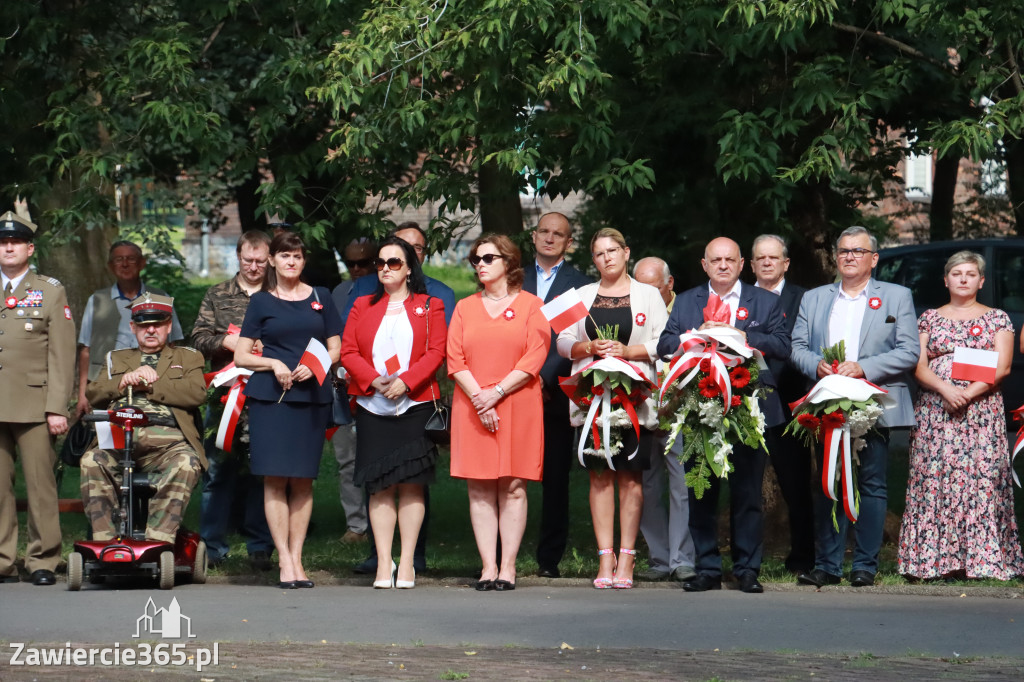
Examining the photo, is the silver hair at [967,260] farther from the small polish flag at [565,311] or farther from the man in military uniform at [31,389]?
the man in military uniform at [31,389]

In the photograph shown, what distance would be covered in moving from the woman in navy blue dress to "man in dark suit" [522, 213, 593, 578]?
142 centimetres

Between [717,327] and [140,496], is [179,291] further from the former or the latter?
[717,327]

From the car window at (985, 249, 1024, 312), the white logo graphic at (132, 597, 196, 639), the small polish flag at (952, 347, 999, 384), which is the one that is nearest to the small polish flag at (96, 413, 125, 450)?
the white logo graphic at (132, 597, 196, 639)

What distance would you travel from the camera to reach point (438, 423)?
32.0 feet

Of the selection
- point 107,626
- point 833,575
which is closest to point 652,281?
point 833,575

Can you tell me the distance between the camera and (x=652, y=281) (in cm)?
1076

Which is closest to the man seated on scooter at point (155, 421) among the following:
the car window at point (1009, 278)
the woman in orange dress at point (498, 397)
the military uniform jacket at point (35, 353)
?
the military uniform jacket at point (35, 353)

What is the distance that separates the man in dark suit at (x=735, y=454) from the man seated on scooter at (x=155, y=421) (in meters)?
2.99

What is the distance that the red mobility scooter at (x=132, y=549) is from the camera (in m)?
9.52

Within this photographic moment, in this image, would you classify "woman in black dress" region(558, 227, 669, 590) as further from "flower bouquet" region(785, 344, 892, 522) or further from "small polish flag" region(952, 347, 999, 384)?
"small polish flag" region(952, 347, 999, 384)

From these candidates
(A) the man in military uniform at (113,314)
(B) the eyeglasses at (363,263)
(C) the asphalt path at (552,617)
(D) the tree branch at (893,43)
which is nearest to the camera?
(C) the asphalt path at (552,617)

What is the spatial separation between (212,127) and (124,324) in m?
1.52

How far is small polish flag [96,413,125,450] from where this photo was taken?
981cm

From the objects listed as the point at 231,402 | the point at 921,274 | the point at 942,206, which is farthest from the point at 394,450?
the point at 942,206
